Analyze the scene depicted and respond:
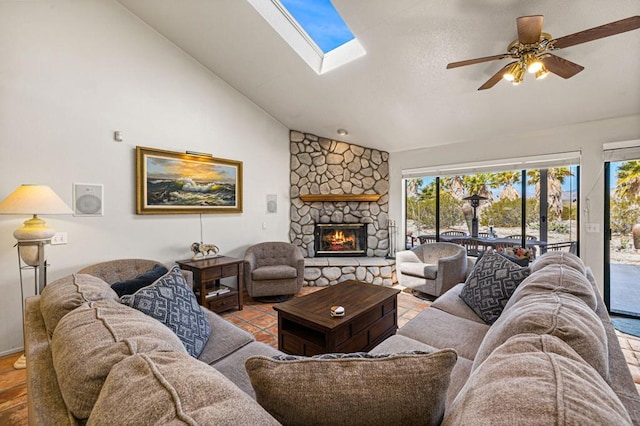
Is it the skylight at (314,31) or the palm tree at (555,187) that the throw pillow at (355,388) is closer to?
the skylight at (314,31)

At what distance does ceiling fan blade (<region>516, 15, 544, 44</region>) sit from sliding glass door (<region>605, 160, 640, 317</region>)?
2543mm

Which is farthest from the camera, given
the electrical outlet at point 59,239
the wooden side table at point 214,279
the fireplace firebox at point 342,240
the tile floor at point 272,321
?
the fireplace firebox at point 342,240

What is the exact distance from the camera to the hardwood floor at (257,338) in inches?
73.0

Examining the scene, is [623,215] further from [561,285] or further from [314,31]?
[314,31]

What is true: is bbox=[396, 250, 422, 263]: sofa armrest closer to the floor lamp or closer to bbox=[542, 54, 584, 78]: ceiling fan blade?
bbox=[542, 54, 584, 78]: ceiling fan blade

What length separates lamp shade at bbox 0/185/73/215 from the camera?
2.17m

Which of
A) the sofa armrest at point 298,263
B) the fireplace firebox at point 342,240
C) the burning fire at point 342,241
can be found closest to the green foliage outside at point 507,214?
the fireplace firebox at point 342,240

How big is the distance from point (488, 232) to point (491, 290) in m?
2.83

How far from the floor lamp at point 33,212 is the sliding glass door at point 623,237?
5706 millimetres

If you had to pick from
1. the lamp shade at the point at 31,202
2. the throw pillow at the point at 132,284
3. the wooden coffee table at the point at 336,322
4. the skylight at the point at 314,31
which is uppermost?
the skylight at the point at 314,31

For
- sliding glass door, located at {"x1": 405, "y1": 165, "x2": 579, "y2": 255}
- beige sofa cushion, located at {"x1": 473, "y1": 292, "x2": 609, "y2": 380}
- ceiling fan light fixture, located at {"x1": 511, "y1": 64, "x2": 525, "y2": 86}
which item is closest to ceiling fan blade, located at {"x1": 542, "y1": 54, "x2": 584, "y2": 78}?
ceiling fan light fixture, located at {"x1": 511, "y1": 64, "x2": 525, "y2": 86}

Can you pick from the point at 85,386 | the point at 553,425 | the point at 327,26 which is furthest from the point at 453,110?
the point at 85,386

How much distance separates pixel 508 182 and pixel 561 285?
11.3ft

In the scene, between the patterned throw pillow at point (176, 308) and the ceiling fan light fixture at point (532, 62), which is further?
the ceiling fan light fixture at point (532, 62)
